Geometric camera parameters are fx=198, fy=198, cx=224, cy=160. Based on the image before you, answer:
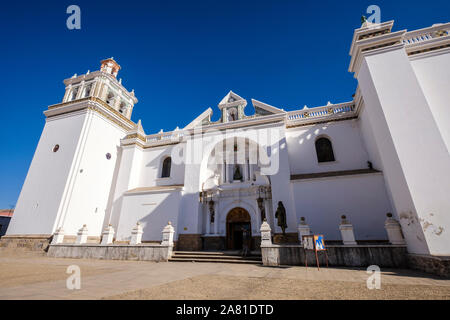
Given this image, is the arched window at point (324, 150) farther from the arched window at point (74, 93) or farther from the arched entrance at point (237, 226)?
the arched window at point (74, 93)

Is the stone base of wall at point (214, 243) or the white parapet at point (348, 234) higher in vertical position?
the white parapet at point (348, 234)

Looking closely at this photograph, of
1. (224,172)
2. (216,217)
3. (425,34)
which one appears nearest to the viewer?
(425,34)

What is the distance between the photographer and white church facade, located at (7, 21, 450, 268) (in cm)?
750

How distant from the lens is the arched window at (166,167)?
16720 millimetres

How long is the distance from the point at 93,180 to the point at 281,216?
1386 centimetres

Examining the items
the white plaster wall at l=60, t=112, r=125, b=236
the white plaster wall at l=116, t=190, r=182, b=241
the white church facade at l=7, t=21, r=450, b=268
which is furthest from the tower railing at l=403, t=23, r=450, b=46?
the white plaster wall at l=60, t=112, r=125, b=236

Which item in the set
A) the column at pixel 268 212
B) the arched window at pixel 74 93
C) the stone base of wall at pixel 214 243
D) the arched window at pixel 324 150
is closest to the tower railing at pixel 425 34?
the arched window at pixel 324 150

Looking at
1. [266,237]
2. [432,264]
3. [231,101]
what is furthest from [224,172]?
[432,264]

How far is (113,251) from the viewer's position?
10664mm

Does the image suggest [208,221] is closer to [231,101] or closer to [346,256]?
[346,256]

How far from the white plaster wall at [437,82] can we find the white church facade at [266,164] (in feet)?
0.15

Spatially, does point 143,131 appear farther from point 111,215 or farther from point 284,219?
point 284,219
